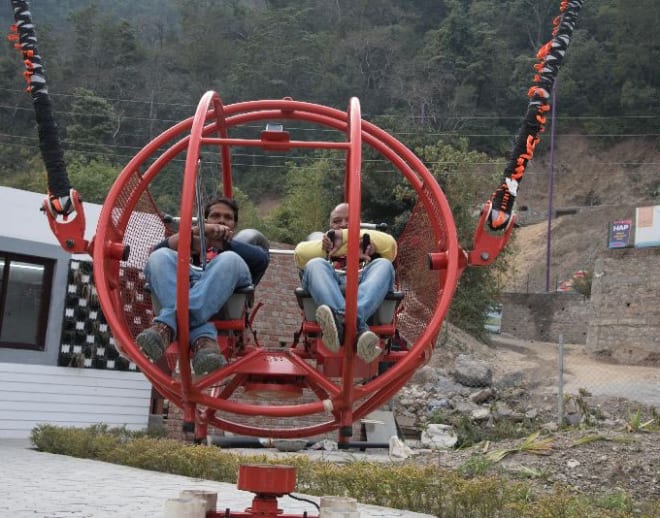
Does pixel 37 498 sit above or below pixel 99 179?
below

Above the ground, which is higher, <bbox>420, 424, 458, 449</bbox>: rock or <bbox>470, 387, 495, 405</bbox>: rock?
<bbox>470, 387, 495, 405</bbox>: rock

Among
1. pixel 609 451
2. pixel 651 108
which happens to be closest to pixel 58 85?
pixel 651 108

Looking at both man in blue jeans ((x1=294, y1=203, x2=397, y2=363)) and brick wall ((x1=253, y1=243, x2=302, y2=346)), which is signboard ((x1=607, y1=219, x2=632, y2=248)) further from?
man in blue jeans ((x1=294, y1=203, x2=397, y2=363))

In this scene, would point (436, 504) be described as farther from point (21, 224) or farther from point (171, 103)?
point (171, 103)

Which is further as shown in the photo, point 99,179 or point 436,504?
point 99,179

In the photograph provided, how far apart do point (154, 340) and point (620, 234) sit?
81.2 ft

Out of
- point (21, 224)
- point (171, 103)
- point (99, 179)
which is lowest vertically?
point (21, 224)

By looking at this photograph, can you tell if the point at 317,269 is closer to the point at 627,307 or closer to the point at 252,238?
the point at 252,238

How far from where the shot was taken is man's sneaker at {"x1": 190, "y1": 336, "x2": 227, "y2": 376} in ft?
13.5

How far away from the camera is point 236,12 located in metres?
80.6

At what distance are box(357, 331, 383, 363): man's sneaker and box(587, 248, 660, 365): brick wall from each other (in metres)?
22.6

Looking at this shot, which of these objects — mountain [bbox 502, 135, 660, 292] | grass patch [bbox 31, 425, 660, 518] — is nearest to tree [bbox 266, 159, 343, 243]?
mountain [bbox 502, 135, 660, 292]

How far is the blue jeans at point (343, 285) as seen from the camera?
14.4ft

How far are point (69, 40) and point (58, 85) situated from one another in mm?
10180
